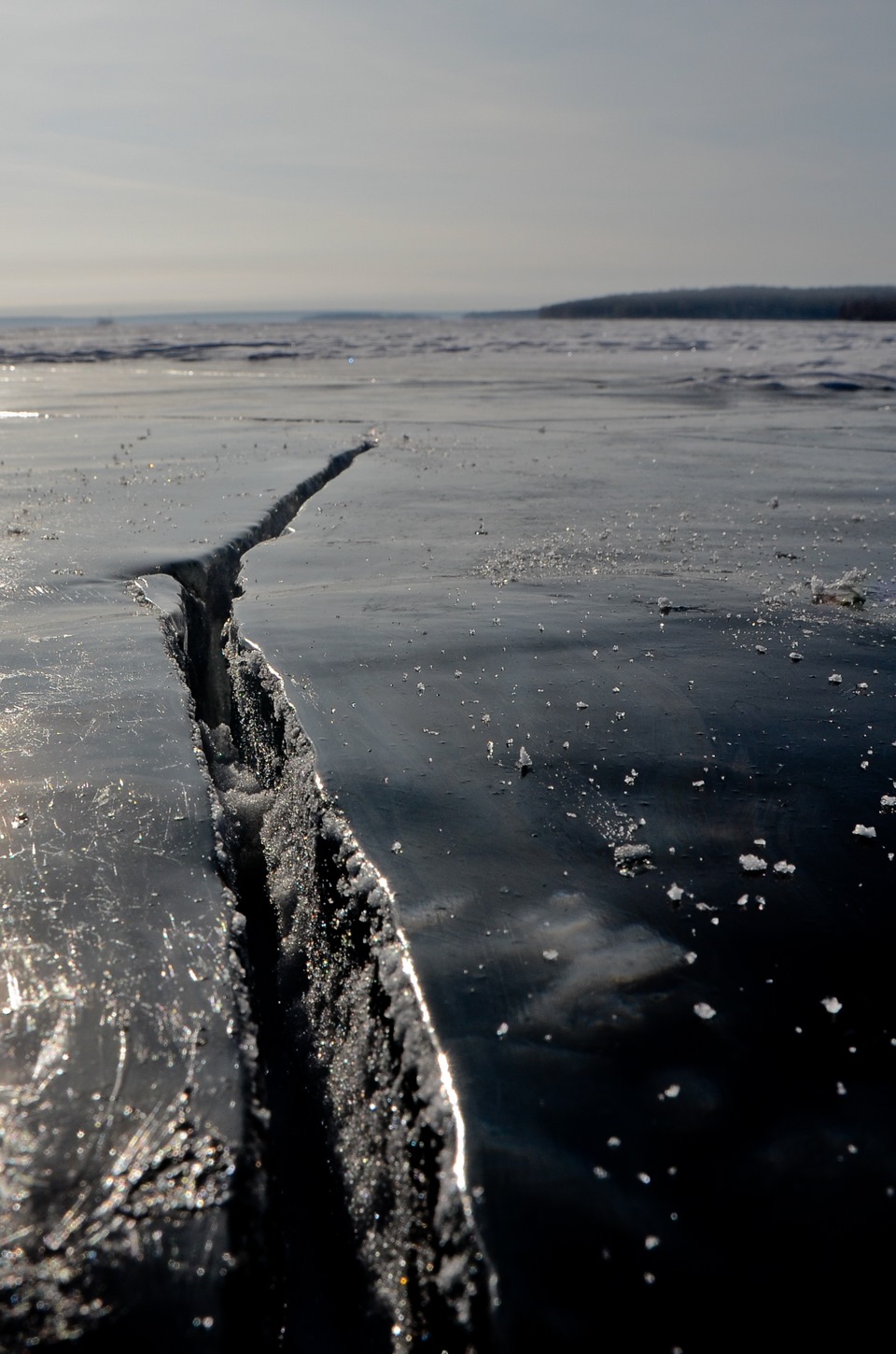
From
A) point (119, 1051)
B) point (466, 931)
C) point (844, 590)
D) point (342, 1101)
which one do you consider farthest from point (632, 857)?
point (844, 590)

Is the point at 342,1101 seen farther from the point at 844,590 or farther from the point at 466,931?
the point at 844,590

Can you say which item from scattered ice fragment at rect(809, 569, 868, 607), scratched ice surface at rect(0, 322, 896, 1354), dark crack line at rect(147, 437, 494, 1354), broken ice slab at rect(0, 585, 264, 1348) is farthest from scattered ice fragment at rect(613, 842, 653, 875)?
scattered ice fragment at rect(809, 569, 868, 607)

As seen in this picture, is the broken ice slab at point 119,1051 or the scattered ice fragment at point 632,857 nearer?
the broken ice slab at point 119,1051

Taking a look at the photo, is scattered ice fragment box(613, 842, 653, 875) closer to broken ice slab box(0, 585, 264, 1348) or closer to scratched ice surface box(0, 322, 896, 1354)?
scratched ice surface box(0, 322, 896, 1354)

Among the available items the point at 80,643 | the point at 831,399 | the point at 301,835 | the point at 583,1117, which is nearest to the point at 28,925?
the point at 301,835

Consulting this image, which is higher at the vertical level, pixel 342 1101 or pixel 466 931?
pixel 466 931

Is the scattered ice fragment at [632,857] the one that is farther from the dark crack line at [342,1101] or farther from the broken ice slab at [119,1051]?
the broken ice slab at [119,1051]

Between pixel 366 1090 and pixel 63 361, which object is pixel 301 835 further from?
pixel 63 361

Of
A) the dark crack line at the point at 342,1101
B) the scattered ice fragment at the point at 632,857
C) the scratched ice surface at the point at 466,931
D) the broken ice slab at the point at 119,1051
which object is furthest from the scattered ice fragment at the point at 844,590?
the broken ice slab at the point at 119,1051
